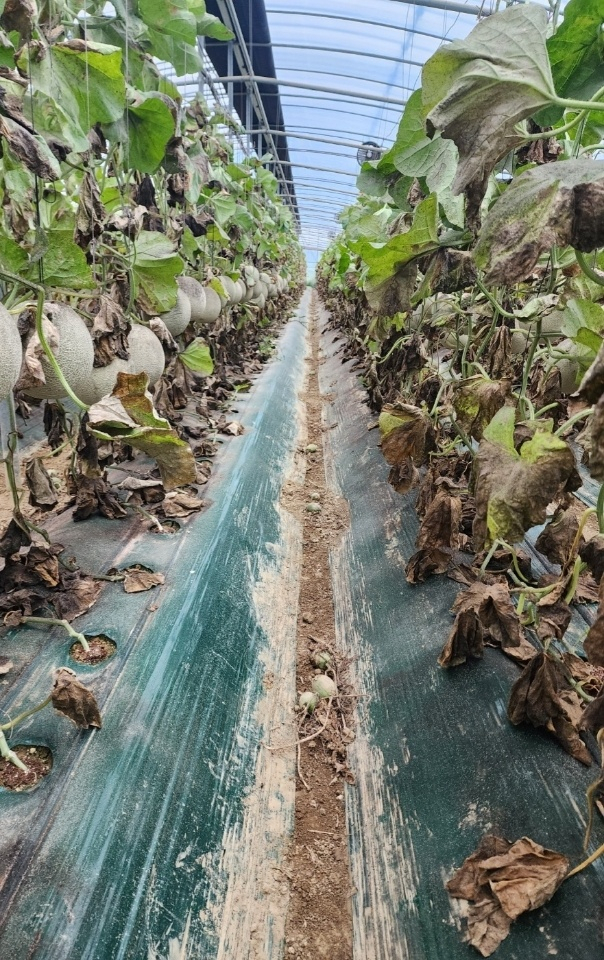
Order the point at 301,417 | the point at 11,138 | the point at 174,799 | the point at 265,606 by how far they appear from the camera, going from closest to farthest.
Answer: the point at 11,138 → the point at 174,799 → the point at 265,606 → the point at 301,417

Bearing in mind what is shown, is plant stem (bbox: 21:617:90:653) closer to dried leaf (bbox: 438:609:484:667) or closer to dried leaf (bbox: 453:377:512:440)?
dried leaf (bbox: 438:609:484:667)

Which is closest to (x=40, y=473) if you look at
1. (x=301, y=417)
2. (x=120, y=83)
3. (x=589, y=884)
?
(x=120, y=83)

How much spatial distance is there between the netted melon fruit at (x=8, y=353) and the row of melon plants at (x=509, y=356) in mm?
754

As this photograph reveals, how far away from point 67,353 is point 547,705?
1.37m

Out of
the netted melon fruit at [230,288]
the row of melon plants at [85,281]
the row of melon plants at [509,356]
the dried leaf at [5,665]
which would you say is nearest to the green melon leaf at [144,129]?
the row of melon plants at [85,281]

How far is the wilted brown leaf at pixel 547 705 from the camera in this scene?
1.24 m

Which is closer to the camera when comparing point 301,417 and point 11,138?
point 11,138

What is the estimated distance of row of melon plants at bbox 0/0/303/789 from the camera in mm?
1286

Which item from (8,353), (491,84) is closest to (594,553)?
(491,84)

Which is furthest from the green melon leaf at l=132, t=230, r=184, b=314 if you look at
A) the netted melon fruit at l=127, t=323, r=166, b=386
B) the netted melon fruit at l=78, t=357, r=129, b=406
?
the netted melon fruit at l=78, t=357, r=129, b=406

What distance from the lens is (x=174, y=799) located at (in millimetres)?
1302

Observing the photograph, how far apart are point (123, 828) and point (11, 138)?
53.5 inches

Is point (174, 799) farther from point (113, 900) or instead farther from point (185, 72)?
point (185, 72)

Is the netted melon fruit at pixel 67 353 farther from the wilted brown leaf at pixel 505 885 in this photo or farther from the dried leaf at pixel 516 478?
the wilted brown leaf at pixel 505 885
